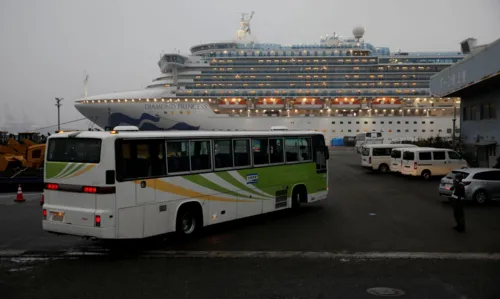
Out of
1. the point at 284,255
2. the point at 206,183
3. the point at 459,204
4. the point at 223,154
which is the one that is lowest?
the point at 284,255

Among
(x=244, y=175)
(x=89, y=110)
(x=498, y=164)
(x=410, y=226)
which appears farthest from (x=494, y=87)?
(x=89, y=110)

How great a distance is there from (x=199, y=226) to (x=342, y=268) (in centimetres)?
378

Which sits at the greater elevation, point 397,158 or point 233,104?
point 233,104

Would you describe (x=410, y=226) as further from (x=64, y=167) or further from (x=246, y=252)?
(x=64, y=167)

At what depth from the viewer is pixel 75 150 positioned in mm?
8609

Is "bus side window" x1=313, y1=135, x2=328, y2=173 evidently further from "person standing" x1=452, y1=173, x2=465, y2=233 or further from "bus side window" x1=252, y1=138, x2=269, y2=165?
"person standing" x1=452, y1=173, x2=465, y2=233

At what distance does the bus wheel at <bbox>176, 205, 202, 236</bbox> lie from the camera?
31.8 feet

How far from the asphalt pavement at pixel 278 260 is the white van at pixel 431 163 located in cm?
988

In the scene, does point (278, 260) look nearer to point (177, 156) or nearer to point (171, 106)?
point (177, 156)

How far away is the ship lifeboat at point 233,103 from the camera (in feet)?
196

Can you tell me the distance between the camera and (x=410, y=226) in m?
11.2

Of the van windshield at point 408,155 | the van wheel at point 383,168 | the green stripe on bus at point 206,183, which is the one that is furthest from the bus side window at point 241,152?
the van wheel at point 383,168

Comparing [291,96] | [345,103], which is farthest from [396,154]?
[345,103]

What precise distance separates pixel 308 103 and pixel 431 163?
129 ft
